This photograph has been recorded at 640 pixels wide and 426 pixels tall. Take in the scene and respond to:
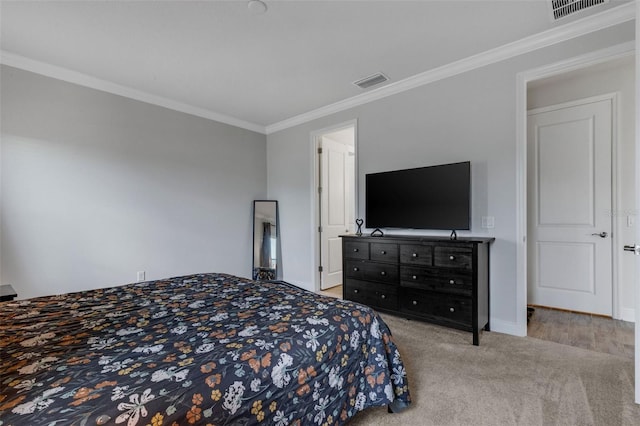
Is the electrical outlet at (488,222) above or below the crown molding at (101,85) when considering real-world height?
below

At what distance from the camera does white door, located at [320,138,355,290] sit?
4520 millimetres

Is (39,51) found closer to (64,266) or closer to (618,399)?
(64,266)

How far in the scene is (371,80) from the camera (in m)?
3.29

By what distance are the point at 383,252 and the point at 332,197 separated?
1807 mm

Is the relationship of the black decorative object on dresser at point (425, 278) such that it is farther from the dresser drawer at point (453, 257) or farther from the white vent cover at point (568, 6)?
the white vent cover at point (568, 6)

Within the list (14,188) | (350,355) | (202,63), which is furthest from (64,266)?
(350,355)

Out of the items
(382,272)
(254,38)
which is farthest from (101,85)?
(382,272)

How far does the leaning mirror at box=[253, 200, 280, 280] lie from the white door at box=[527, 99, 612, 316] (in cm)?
353

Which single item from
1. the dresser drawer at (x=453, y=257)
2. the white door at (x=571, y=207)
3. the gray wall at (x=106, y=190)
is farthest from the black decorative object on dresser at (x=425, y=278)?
the gray wall at (x=106, y=190)

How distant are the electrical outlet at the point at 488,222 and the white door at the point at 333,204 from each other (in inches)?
89.0

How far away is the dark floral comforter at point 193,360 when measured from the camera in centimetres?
83

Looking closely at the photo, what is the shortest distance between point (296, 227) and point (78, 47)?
3.18m

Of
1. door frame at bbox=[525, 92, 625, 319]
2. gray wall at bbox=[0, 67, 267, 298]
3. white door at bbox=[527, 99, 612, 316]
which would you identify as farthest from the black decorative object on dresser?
gray wall at bbox=[0, 67, 267, 298]

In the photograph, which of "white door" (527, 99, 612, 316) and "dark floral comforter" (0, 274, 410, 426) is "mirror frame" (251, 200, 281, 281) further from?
"white door" (527, 99, 612, 316)
